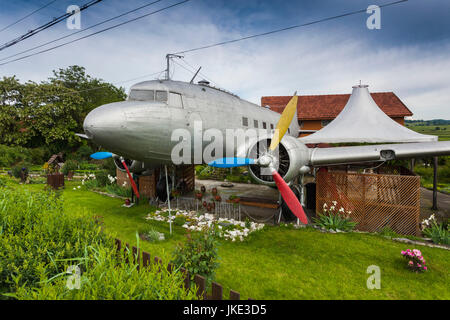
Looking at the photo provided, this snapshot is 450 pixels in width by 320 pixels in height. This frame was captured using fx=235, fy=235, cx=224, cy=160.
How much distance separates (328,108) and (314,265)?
27208 mm

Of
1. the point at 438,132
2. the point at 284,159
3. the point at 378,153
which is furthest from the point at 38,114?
the point at 438,132

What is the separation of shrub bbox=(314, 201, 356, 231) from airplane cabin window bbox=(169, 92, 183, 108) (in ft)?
22.6

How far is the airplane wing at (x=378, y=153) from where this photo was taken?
29.0ft

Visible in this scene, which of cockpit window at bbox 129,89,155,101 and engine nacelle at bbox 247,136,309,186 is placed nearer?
cockpit window at bbox 129,89,155,101

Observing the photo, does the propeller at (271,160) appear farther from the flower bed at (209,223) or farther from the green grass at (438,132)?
the green grass at (438,132)

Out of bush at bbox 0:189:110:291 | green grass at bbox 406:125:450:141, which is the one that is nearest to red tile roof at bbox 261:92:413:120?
bush at bbox 0:189:110:291

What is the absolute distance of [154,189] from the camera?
13969 mm

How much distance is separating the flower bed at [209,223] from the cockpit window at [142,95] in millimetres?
4411

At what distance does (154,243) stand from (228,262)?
280cm

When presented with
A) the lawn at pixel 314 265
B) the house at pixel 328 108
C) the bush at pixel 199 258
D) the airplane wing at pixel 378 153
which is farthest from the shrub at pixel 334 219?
the house at pixel 328 108

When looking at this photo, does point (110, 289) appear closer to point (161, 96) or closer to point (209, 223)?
point (161, 96)

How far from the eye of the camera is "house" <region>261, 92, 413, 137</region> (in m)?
27.3

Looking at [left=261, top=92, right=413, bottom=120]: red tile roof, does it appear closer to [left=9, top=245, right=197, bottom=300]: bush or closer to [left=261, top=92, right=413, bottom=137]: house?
[left=261, top=92, right=413, bottom=137]: house

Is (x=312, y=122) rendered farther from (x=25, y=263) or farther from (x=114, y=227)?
(x=25, y=263)
